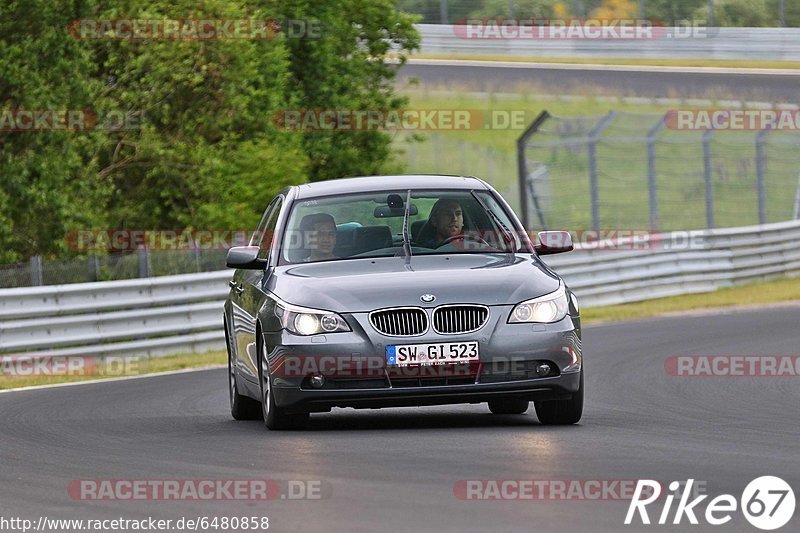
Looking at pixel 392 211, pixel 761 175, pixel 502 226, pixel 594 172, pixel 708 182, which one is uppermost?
pixel 392 211

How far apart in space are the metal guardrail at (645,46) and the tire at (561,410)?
38464mm

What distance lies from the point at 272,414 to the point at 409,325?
3.60 feet

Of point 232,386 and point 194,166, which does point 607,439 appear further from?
point 194,166

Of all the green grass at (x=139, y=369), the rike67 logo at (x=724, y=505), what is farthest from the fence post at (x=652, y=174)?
the rike67 logo at (x=724, y=505)

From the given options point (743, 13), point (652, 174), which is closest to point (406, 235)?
point (652, 174)

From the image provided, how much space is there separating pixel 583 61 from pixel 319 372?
42.1 m

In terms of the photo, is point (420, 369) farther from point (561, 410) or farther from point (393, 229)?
point (393, 229)

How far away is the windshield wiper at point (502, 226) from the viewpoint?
11.5 meters

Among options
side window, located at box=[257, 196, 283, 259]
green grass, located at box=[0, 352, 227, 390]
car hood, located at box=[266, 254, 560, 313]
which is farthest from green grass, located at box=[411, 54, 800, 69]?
car hood, located at box=[266, 254, 560, 313]

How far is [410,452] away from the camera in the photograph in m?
9.17

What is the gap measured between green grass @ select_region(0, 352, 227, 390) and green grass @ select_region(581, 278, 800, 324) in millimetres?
6249

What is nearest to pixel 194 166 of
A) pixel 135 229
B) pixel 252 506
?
pixel 135 229

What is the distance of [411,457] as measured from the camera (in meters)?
8.95

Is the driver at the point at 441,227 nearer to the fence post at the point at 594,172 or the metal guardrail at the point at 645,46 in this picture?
the fence post at the point at 594,172
